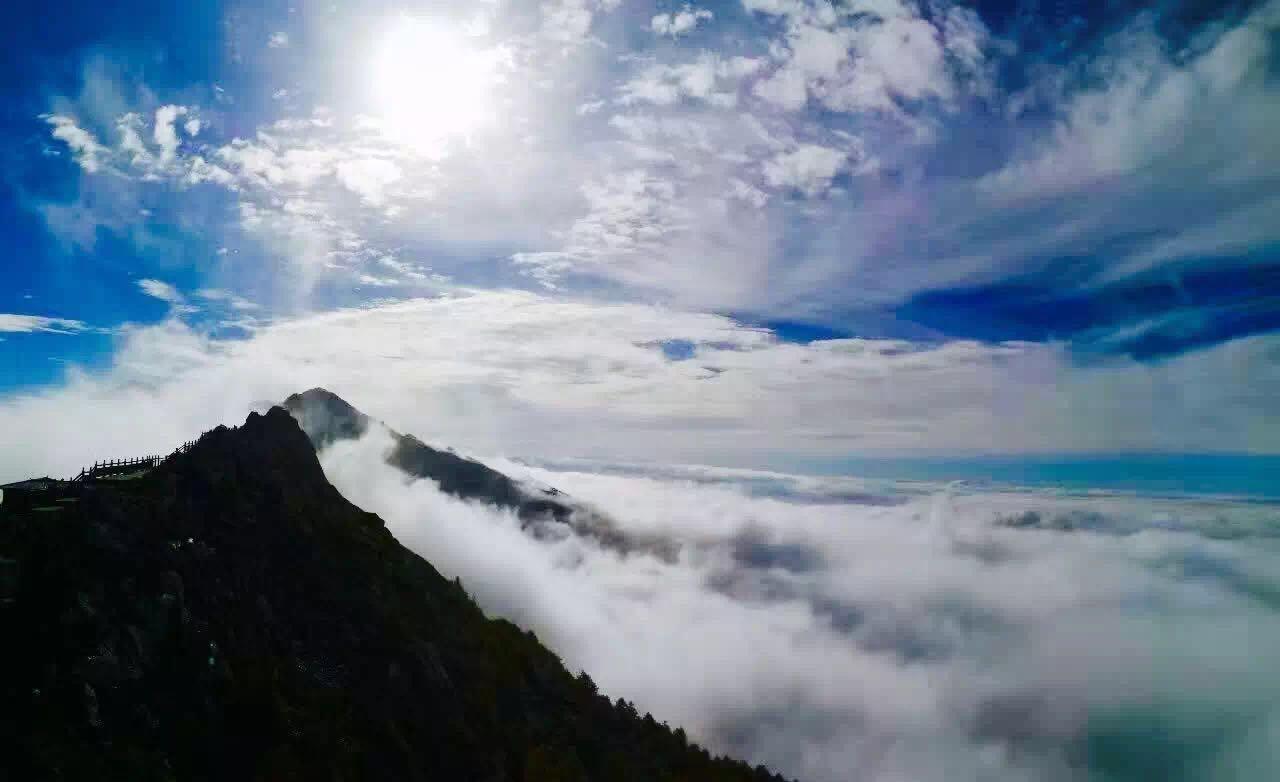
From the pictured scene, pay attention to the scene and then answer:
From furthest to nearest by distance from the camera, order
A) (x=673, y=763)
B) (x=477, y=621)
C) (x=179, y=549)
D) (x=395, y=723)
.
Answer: (x=673, y=763)
(x=477, y=621)
(x=395, y=723)
(x=179, y=549)

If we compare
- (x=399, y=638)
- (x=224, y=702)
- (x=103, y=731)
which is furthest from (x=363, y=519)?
(x=103, y=731)

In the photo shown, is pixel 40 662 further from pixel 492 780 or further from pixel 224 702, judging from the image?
pixel 492 780

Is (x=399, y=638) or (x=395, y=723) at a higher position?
(x=399, y=638)

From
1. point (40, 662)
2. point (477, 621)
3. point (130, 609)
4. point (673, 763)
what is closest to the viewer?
point (40, 662)

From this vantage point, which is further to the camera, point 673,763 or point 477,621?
point 673,763

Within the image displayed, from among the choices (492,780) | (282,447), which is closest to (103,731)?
(492,780)

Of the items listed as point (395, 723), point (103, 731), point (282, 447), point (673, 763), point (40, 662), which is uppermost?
point (282, 447)
